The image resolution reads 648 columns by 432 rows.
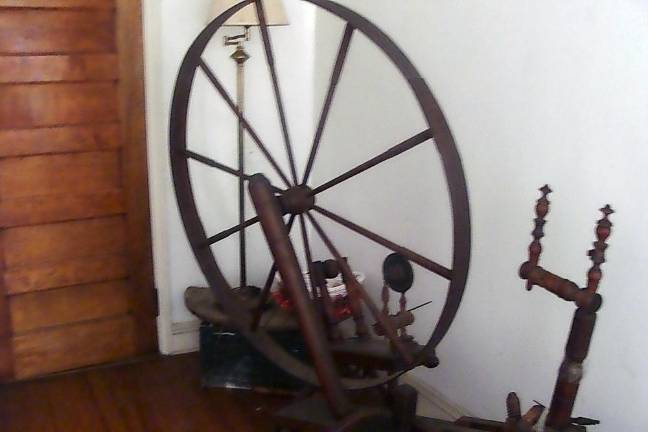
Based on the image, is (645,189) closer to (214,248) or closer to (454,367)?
(454,367)

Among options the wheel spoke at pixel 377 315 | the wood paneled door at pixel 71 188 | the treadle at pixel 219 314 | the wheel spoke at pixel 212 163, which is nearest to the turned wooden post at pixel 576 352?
the wheel spoke at pixel 377 315

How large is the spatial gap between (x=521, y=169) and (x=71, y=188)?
1.33 m

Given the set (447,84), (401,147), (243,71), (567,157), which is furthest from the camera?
(243,71)

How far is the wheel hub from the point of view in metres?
1.50

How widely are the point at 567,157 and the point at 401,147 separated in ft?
1.41

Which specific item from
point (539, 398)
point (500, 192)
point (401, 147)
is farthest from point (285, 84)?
point (539, 398)

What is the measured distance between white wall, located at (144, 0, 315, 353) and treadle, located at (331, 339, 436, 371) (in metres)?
0.92

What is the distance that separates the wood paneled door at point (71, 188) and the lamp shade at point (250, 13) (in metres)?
0.26

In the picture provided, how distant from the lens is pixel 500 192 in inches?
69.9

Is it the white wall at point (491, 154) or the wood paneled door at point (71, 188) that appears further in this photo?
the wood paneled door at point (71, 188)

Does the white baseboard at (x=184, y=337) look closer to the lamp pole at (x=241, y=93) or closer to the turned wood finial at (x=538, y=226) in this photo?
the lamp pole at (x=241, y=93)

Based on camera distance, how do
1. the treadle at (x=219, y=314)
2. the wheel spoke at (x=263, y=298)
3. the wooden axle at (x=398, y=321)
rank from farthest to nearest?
1. the treadle at (x=219, y=314)
2. the wheel spoke at (x=263, y=298)
3. the wooden axle at (x=398, y=321)

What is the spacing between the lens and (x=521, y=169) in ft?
5.63

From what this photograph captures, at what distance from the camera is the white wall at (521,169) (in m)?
1.48
